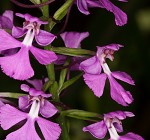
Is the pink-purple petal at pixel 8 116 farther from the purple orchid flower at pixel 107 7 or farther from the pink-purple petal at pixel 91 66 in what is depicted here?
the purple orchid flower at pixel 107 7

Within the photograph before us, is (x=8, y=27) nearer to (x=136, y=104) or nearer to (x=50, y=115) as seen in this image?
(x=50, y=115)

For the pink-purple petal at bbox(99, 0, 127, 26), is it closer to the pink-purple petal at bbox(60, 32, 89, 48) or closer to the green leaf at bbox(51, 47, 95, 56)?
the green leaf at bbox(51, 47, 95, 56)

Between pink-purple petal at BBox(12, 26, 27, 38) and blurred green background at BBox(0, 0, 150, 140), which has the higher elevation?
pink-purple petal at BBox(12, 26, 27, 38)

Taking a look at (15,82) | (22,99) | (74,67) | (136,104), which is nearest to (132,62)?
(136,104)

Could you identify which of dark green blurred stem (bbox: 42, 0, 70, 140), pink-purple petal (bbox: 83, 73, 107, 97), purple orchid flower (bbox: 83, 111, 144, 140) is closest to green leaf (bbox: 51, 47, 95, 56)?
dark green blurred stem (bbox: 42, 0, 70, 140)

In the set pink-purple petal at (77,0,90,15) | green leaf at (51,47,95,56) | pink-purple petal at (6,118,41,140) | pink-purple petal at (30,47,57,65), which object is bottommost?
pink-purple petal at (6,118,41,140)

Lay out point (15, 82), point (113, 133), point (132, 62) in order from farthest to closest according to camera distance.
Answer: point (132, 62) → point (15, 82) → point (113, 133)
